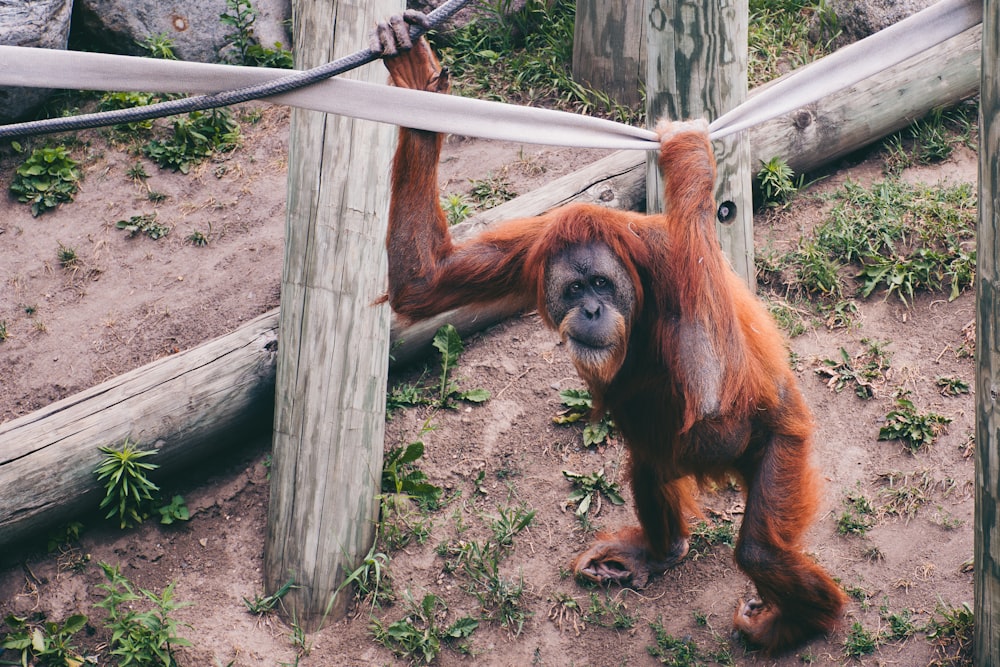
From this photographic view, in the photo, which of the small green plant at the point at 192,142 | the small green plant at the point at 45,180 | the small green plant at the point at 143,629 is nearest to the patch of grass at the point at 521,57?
the small green plant at the point at 192,142

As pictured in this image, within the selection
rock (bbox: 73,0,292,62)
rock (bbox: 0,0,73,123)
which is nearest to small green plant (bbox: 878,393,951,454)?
rock (bbox: 73,0,292,62)

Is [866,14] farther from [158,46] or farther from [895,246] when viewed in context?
[158,46]

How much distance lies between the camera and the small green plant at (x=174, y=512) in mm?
4613

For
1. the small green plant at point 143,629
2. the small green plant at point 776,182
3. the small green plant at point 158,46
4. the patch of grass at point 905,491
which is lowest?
the small green plant at point 143,629

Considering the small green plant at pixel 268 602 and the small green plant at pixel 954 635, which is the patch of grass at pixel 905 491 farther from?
the small green plant at pixel 268 602

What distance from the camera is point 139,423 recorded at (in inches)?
177

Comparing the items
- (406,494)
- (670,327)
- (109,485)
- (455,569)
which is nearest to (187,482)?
(109,485)

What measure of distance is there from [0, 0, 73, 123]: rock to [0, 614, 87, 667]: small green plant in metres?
3.61

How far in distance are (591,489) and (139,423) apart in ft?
7.08

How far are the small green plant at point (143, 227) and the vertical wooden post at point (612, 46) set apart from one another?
2862 millimetres

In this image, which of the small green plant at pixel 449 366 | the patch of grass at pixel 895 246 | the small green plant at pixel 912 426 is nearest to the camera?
the small green plant at pixel 912 426

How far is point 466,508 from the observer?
4645 millimetres

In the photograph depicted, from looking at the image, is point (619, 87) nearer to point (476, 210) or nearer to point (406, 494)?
point (476, 210)

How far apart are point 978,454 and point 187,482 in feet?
11.6
